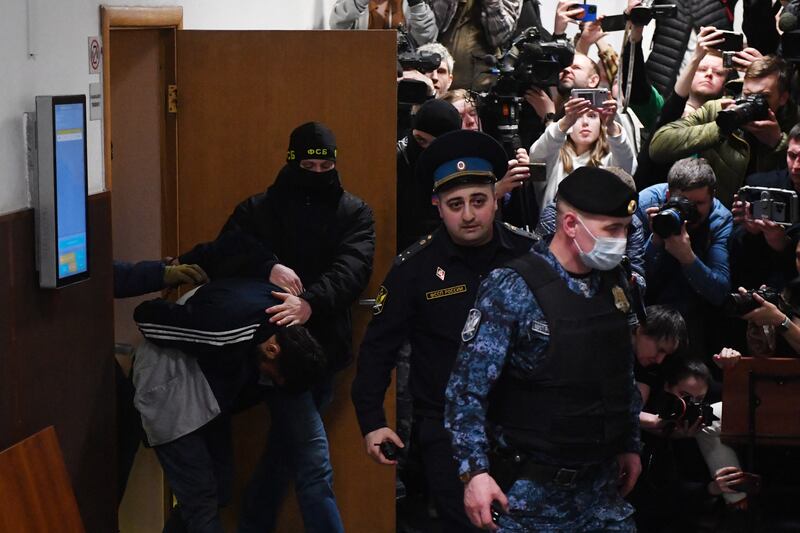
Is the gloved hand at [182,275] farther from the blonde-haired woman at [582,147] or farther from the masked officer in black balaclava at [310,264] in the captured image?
the blonde-haired woman at [582,147]

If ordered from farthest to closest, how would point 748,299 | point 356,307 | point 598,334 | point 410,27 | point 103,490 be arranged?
point 410,27 → point 356,307 → point 748,299 → point 103,490 → point 598,334

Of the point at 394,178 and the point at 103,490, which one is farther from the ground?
the point at 394,178

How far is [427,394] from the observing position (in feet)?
13.0

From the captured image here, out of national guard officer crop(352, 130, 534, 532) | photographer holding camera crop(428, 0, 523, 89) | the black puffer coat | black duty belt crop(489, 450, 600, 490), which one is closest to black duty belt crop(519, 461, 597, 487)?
black duty belt crop(489, 450, 600, 490)

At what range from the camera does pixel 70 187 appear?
12.9 feet

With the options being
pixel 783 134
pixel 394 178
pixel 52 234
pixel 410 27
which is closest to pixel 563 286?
pixel 52 234

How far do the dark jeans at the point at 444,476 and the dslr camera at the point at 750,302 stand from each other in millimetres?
1480

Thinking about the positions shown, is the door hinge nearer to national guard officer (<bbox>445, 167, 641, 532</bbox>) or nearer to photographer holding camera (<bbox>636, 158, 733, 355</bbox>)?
photographer holding camera (<bbox>636, 158, 733, 355</bbox>)

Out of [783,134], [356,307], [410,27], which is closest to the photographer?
[356,307]

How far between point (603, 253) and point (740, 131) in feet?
8.00

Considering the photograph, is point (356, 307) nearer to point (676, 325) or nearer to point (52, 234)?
point (676, 325)

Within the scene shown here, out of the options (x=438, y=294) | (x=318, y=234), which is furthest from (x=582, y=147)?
(x=438, y=294)

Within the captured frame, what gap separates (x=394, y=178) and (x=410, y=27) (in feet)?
7.10

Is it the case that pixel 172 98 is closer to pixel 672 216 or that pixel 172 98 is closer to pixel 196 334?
pixel 196 334
